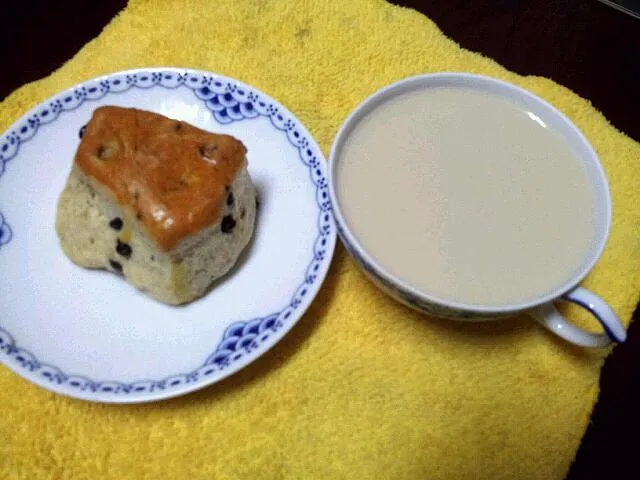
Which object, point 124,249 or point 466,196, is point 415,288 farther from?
point 124,249

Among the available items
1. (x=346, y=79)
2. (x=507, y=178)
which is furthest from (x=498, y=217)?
(x=346, y=79)

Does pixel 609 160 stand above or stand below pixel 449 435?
above

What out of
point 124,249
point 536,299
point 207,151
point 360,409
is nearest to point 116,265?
point 124,249

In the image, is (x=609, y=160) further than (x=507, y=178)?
Yes

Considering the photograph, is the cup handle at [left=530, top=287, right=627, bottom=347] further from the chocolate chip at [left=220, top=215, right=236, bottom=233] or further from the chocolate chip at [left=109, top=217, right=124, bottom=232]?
the chocolate chip at [left=109, top=217, right=124, bottom=232]

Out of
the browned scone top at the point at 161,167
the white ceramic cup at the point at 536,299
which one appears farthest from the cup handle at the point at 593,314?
the browned scone top at the point at 161,167

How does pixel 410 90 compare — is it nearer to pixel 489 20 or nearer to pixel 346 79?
pixel 346 79

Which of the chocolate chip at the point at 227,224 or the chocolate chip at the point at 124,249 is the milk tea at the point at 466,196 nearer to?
the chocolate chip at the point at 227,224

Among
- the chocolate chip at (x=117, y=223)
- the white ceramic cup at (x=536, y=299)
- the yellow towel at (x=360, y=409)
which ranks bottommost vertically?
the yellow towel at (x=360, y=409)
